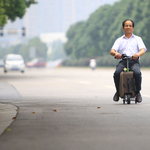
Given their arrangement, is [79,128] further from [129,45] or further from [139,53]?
[129,45]

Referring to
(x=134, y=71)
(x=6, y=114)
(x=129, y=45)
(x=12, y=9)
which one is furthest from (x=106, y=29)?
(x=6, y=114)

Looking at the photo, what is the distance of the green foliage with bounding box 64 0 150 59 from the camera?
62375 mm

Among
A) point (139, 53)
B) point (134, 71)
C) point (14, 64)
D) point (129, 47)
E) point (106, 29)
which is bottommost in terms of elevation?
point (106, 29)

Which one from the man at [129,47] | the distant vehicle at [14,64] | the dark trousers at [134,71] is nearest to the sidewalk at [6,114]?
the dark trousers at [134,71]

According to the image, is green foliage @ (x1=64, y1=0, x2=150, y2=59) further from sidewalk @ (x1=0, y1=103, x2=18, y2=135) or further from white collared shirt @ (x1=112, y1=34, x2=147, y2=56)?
sidewalk @ (x1=0, y1=103, x2=18, y2=135)

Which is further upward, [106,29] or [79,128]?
[79,128]

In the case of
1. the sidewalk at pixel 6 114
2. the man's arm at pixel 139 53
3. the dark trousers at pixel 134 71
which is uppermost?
the man's arm at pixel 139 53

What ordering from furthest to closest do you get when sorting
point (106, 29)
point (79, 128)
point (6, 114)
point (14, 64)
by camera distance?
point (106, 29)
point (14, 64)
point (6, 114)
point (79, 128)

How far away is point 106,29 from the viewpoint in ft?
266

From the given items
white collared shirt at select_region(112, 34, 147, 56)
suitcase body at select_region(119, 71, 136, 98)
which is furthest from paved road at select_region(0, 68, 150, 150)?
white collared shirt at select_region(112, 34, 147, 56)

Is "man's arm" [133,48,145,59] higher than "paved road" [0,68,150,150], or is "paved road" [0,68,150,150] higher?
"man's arm" [133,48,145,59]

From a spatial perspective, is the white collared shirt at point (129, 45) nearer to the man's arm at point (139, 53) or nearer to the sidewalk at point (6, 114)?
the man's arm at point (139, 53)

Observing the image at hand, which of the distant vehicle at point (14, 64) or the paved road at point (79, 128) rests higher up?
the paved road at point (79, 128)

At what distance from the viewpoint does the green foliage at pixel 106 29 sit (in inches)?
2456
